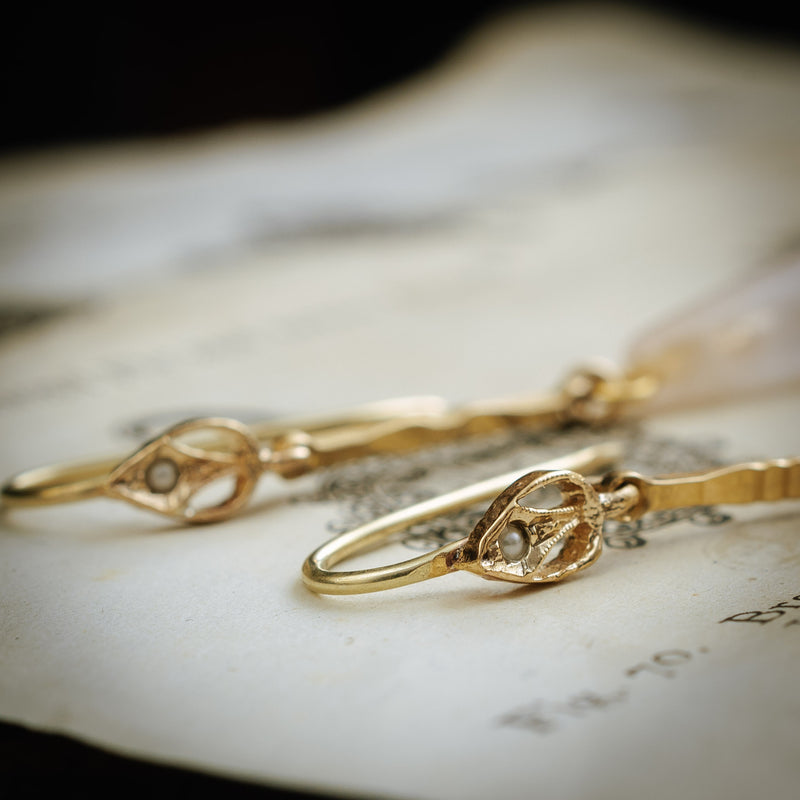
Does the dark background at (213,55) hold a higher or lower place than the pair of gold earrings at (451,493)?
higher

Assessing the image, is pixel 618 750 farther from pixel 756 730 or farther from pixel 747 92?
pixel 747 92

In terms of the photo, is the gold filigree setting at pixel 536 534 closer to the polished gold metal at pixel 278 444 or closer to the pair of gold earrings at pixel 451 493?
the pair of gold earrings at pixel 451 493

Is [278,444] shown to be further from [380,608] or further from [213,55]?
[213,55]

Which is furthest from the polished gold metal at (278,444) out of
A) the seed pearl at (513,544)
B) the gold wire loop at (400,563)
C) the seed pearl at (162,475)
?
the seed pearl at (513,544)

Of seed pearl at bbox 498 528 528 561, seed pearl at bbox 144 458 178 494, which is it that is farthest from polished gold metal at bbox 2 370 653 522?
seed pearl at bbox 498 528 528 561

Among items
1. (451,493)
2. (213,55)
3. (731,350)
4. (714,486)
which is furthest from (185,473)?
(213,55)

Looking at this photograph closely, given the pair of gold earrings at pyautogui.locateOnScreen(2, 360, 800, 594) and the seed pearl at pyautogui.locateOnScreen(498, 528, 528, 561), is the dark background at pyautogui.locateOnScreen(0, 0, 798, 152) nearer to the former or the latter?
the pair of gold earrings at pyautogui.locateOnScreen(2, 360, 800, 594)

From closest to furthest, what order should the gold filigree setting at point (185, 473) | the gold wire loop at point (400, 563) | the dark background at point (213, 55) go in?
the gold wire loop at point (400, 563), the gold filigree setting at point (185, 473), the dark background at point (213, 55)
